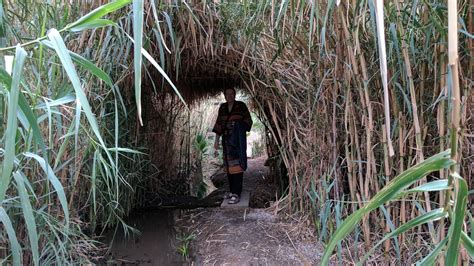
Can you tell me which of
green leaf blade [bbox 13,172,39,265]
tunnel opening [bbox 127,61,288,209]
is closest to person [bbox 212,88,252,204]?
tunnel opening [bbox 127,61,288,209]

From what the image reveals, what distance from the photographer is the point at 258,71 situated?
9.98ft

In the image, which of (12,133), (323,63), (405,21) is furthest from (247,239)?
(12,133)

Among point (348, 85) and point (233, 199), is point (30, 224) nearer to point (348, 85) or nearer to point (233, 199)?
point (348, 85)

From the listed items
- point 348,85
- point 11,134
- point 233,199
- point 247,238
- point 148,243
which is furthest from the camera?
point 233,199

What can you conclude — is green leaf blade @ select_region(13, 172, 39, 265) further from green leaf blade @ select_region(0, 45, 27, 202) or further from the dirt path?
the dirt path

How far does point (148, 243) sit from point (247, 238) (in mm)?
951

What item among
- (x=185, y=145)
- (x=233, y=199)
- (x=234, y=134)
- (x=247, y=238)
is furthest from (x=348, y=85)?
(x=185, y=145)

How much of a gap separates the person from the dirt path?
0.43 meters

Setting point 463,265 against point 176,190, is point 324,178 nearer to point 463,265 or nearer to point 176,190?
point 463,265

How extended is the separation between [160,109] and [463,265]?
11.8 feet

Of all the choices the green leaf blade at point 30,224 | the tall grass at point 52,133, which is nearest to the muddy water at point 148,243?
the tall grass at point 52,133

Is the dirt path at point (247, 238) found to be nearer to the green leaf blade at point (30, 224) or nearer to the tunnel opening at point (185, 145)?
the tunnel opening at point (185, 145)

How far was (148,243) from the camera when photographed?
3396mm

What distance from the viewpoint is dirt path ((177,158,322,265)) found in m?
2.56
